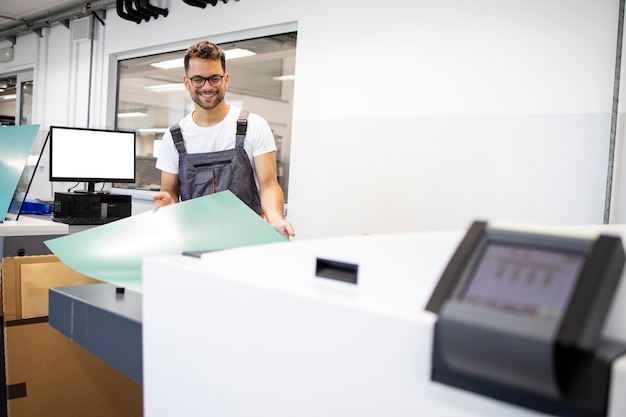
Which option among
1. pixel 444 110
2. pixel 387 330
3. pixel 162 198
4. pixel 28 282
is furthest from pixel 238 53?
pixel 387 330

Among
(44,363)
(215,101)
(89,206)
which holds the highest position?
(215,101)

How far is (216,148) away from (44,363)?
2.86 feet

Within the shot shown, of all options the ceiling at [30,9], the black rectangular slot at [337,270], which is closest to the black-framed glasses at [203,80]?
the black rectangular slot at [337,270]

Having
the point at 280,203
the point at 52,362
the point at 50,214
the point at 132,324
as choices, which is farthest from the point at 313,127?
the point at 132,324

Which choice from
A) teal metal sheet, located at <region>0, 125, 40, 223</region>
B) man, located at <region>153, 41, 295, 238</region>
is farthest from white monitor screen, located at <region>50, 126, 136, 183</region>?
man, located at <region>153, 41, 295, 238</region>

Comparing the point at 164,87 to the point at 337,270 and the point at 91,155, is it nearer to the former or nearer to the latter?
the point at 91,155

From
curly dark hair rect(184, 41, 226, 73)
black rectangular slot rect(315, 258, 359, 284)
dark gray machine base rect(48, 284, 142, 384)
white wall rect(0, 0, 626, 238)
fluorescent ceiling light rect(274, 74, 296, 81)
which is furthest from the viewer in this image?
fluorescent ceiling light rect(274, 74, 296, 81)

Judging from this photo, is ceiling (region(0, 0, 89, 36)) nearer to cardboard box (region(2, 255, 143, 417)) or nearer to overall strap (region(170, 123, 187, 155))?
overall strap (region(170, 123, 187, 155))

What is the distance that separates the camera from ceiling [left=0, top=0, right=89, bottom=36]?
4480 millimetres

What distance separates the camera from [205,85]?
1846 millimetres

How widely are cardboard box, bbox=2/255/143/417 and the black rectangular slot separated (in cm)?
103

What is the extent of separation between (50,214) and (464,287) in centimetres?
249

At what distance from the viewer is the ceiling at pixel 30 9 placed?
14.7 ft

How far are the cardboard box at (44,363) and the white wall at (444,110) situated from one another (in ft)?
5.13
